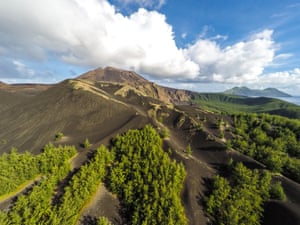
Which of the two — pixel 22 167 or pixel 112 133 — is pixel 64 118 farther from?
pixel 22 167

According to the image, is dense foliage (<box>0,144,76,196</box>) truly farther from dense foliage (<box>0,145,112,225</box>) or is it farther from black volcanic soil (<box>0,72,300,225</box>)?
black volcanic soil (<box>0,72,300,225</box>)

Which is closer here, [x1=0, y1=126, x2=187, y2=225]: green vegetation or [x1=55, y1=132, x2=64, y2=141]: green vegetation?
[x1=0, y1=126, x2=187, y2=225]: green vegetation

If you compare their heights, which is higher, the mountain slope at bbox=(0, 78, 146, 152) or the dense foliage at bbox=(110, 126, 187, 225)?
the mountain slope at bbox=(0, 78, 146, 152)

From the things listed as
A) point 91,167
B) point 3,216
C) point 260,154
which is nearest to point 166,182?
point 91,167

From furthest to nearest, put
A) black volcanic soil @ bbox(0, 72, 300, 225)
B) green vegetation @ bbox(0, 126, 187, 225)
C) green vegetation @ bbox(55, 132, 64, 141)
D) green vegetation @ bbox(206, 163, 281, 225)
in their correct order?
green vegetation @ bbox(55, 132, 64, 141)
black volcanic soil @ bbox(0, 72, 300, 225)
green vegetation @ bbox(206, 163, 281, 225)
green vegetation @ bbox(0, 126, 187, 225)

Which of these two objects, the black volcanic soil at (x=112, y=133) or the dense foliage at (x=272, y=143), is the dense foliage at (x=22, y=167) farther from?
the dense foliage at (x=272, y=143)

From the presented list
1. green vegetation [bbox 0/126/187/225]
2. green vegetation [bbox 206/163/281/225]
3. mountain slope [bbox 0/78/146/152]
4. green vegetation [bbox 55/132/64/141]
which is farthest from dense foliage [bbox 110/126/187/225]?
green vegetation [bbox 55/132/64/141]

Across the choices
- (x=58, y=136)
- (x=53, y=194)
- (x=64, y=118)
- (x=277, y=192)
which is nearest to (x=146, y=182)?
(x=53, y=194)
